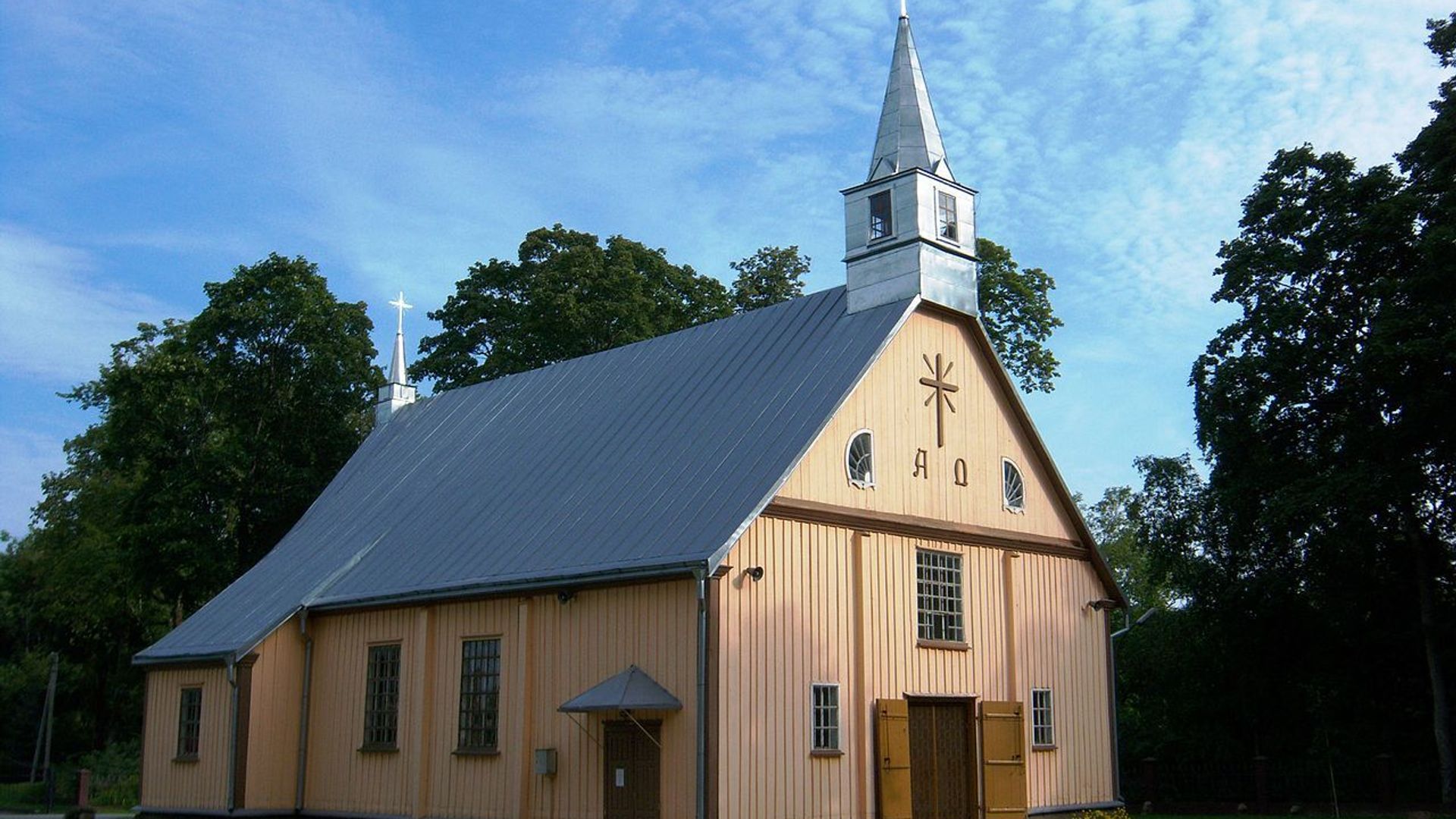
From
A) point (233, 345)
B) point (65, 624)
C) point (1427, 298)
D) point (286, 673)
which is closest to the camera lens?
point (286, 673)

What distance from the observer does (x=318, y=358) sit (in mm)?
36969

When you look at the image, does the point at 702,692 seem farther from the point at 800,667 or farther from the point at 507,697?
the point at 507,697

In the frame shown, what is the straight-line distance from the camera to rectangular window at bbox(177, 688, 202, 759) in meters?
25.4

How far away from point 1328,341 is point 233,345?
87.3 ft

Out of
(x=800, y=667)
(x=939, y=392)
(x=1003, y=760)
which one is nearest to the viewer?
(x=800, y=667)

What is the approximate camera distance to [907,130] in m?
23.3

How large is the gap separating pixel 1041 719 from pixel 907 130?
9.82 metres

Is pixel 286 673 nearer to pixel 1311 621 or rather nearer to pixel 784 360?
pixel 784 360

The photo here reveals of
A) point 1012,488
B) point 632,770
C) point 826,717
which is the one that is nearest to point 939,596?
point 1012,488

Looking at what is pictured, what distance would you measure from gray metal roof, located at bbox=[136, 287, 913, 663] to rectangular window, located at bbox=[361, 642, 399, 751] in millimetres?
953

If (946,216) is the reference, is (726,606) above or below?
below

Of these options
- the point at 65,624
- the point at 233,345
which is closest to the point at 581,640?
the point at 233,345

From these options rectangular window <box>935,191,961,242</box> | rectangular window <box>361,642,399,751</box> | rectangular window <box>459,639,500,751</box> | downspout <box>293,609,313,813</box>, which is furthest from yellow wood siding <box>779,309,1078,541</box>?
downspout <box>293,609,313,813</box>

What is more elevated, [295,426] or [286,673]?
[295,426]
